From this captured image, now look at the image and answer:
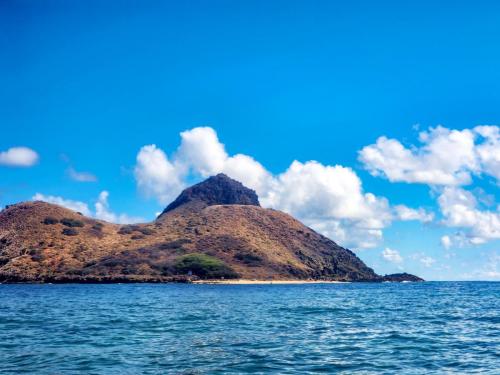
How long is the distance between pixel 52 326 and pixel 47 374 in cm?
2159

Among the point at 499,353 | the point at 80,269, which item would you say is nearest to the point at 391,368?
the point at 499,353

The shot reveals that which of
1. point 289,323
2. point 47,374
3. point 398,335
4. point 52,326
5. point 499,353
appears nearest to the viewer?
point 47,374

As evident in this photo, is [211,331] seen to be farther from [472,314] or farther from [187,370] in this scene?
[472,314]

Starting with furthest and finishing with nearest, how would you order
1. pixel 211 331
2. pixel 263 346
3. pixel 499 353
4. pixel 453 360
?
pixel 211 331 < pixel 263 346 < pixel 499 353 < pixel 453 360

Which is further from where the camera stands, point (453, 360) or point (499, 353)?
point (499, 353)

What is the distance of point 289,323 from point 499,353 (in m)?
20.6

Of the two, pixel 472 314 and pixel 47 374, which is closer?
pixel 47 374

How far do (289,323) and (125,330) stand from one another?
15.5 metres

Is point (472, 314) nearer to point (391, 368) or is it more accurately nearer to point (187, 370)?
point (391, 368)

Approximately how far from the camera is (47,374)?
24.7m

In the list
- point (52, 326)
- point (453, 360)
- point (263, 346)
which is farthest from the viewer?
point (52, 326)

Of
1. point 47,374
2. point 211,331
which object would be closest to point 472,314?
point 211,331

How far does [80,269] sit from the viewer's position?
19662cm

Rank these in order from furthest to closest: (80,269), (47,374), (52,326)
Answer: (80,269) < (52,326) < (47,374)
